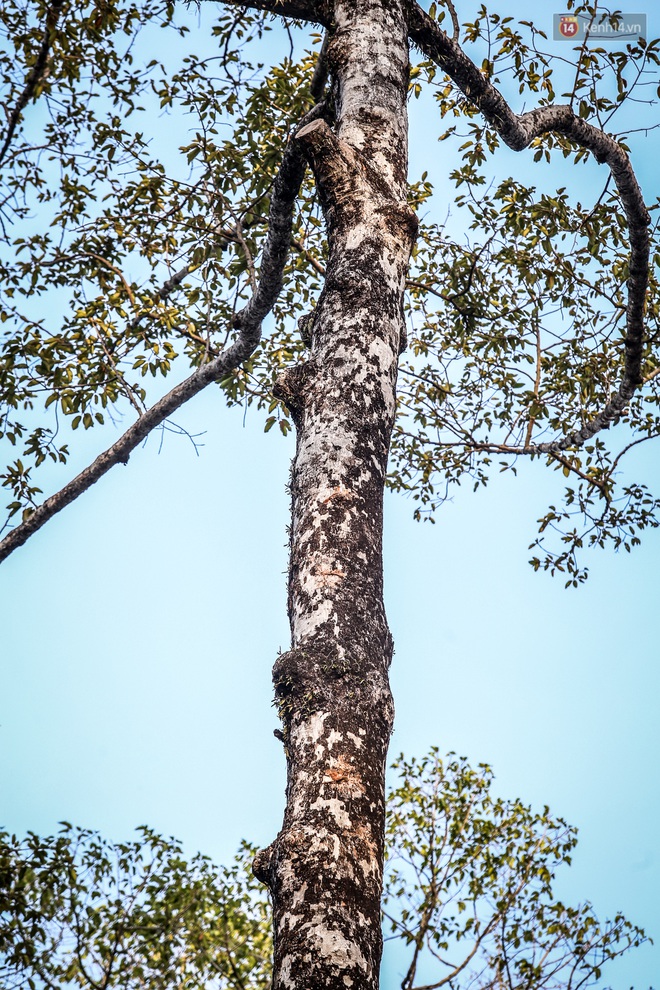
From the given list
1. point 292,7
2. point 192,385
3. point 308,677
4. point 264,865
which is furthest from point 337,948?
point 292,7

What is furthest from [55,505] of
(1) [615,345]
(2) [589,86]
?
(1) [615,345]

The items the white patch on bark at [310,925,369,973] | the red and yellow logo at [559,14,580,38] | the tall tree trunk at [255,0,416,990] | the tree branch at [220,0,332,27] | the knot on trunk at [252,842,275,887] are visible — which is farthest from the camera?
the red and yellow logo at [559,14,580,38]

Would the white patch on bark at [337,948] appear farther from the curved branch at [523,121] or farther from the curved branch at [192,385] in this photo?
the curved branch at [523,121]

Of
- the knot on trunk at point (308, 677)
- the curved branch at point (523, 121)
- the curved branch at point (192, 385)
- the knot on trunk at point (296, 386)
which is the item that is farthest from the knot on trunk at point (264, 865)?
the curved branch at point (523, 121)

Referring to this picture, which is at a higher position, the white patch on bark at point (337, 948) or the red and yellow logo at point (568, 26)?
the red and yellow logo at point (568, 26)

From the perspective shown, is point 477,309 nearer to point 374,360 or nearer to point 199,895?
point 374,360

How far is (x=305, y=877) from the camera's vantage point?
253 centimetres

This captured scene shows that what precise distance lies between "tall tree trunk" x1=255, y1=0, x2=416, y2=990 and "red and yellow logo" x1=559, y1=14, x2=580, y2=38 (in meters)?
6.16

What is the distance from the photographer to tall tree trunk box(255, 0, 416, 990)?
8.21ft

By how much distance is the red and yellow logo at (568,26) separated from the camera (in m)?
9.56

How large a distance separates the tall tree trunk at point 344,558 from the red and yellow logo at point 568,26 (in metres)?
6.16

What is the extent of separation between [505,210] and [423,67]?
5.08ft

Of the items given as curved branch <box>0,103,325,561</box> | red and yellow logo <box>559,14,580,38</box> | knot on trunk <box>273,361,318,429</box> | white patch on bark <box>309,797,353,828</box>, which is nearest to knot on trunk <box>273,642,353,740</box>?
white patch on bark <box>309,797,353,828</box>

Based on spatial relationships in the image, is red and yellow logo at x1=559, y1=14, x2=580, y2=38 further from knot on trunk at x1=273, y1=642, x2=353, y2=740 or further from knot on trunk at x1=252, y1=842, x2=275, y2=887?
knot on trunk at x1=252, y1=842, x2=275, y2=887
